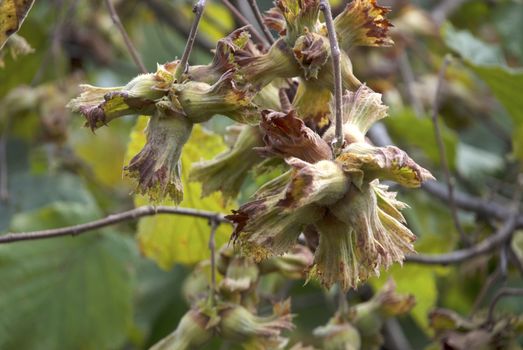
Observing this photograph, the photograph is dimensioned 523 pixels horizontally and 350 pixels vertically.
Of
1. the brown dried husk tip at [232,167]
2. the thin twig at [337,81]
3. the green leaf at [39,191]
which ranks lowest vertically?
the green leaf at [39,191]

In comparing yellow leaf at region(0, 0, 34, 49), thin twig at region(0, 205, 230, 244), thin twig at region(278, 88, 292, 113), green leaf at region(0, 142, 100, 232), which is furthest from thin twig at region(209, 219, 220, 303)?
green leaf at region(0, 142, 100, 232)

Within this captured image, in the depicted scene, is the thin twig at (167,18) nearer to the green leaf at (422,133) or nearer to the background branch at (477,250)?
the green leaf at (422,133)

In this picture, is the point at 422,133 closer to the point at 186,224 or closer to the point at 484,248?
the point at 484,248

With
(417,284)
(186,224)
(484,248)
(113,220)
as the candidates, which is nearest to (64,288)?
(186,224)

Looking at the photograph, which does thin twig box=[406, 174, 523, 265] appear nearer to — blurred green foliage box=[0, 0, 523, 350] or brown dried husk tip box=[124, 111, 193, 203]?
blurred green foliage box=[0, 0, 523, 350]

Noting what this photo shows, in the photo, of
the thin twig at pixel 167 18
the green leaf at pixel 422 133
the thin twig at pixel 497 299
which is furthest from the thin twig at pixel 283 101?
the thin twig at pixel 167 18

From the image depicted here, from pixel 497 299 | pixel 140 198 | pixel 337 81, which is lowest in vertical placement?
pixel 497 299
